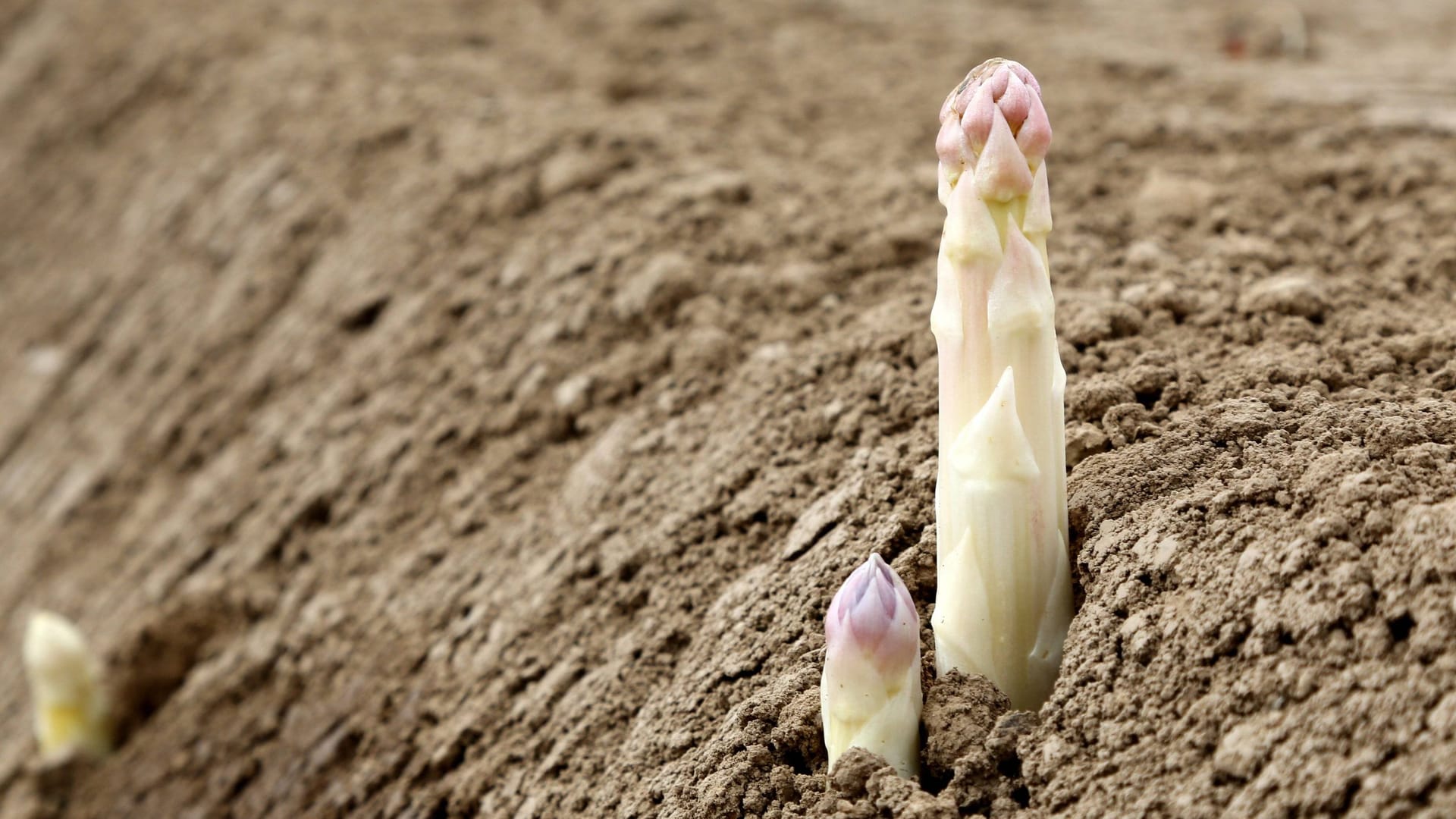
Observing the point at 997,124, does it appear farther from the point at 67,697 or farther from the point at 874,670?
the point at 67,697

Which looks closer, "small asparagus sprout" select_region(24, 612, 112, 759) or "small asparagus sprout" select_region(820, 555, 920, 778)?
"small asparagus sprout" select_region(820, 555, 920, 778)

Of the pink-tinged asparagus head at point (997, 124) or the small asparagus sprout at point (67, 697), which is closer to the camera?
the pink-tinged asparagus head at point (997, 124)

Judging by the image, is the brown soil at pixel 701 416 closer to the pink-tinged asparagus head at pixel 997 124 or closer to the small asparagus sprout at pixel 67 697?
the small asparagus sprout at pixel 67 697

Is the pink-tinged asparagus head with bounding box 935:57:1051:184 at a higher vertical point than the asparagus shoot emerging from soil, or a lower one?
higher

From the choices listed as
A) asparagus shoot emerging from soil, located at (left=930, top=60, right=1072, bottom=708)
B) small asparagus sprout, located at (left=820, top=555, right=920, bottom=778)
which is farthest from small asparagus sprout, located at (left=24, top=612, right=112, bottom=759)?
asparagus shoot emerging from soil, located at (left=930, top=60, right=1072, bottom=708)

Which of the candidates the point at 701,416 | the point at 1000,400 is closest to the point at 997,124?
the point at 1000,400

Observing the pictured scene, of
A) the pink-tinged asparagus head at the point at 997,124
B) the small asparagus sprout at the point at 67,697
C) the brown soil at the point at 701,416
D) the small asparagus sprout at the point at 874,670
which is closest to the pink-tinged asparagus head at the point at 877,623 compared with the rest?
the small asparagus sprout at the point at 874,670

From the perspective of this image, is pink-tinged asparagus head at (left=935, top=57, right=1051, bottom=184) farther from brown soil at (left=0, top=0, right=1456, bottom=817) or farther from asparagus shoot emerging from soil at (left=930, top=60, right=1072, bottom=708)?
brown soil at (left=0, top=0, right=1456, bottom=817)

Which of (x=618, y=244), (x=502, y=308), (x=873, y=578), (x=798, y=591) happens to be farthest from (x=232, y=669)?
(x=873, y=578)
